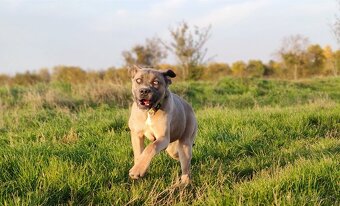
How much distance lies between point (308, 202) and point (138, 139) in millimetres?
2101

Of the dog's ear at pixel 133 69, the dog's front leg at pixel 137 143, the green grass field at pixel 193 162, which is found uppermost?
the dog's ear at pixel 133 69

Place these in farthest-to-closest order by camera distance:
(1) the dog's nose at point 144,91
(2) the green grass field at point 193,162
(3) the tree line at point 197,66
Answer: (3) the tree line at point 197,66
(1) the dog's nose at point 144,91
(2) the green grass field at point 193,162

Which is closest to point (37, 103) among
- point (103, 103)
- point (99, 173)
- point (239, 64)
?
point (103, 103)

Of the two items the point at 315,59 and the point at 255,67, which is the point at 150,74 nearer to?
the point at 315,59

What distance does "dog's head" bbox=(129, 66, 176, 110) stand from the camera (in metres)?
4.92

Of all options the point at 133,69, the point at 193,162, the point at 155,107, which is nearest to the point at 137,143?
the point at 155,107

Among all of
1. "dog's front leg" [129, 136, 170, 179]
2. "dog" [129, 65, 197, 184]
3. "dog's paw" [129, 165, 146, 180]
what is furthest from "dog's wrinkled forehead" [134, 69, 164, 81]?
"dog's paw" [129, 165, 146, 180]

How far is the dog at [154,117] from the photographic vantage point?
489 centimetres

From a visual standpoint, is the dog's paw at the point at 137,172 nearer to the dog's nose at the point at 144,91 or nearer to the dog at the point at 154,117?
the dog at the point at 154,117

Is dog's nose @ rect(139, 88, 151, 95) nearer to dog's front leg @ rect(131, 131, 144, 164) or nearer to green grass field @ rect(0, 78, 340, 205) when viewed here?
dog's front leg @ rect(131, 131, 144, 164)

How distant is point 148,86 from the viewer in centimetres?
499

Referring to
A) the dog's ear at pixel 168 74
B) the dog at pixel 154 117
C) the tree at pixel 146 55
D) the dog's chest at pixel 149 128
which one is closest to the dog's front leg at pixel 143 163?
the dog at pixel 154 117

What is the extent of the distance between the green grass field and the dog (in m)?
0.30

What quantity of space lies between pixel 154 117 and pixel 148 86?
37cm
